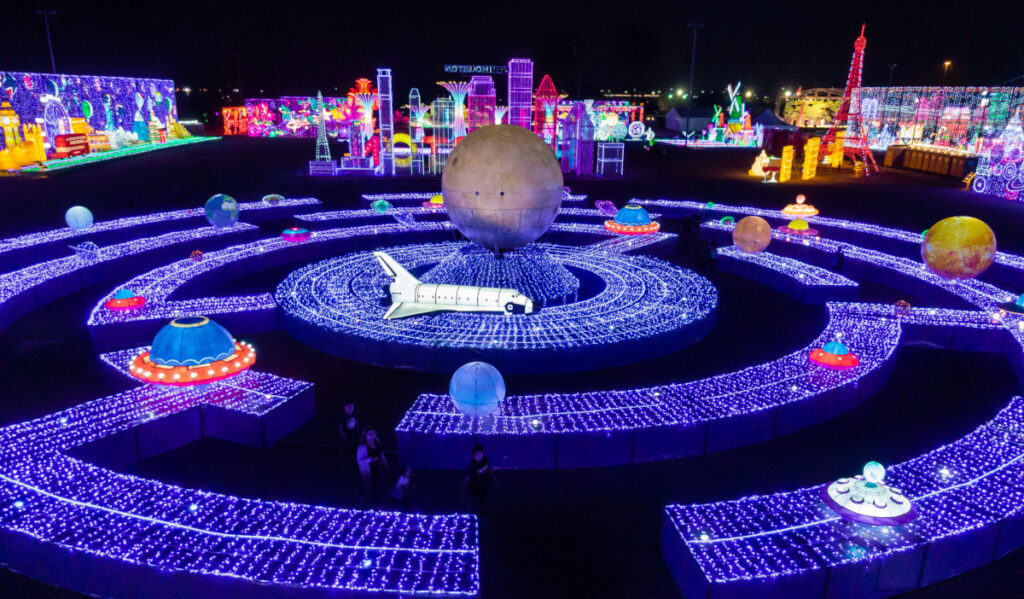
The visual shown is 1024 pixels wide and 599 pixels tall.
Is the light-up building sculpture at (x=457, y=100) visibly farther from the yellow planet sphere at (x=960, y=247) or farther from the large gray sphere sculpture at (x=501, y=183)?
the yellow planet sphere at (x=960, y=247)

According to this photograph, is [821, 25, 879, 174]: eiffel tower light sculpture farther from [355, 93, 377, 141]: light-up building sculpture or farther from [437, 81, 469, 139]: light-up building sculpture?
[355, 93, 377, 141]: light-up building sculpture

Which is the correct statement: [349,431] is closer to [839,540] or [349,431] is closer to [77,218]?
[839,540]

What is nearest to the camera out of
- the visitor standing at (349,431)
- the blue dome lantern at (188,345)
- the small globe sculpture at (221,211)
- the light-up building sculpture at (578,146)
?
the visitor standing at (349,431)

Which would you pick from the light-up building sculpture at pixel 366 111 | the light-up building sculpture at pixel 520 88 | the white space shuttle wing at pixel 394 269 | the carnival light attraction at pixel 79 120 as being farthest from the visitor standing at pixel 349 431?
the light-up building sculpture at pixel 366 111

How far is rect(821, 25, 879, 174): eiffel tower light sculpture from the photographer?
2517 inches

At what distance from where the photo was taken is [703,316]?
21.1 metres

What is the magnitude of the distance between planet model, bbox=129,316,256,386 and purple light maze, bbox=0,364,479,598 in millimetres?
2139

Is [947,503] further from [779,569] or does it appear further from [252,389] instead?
[252,389]

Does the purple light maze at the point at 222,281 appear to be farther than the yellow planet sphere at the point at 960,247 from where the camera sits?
No

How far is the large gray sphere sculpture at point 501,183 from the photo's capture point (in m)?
20.0

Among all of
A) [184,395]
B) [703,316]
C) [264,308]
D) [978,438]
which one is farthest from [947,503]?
[264,308]

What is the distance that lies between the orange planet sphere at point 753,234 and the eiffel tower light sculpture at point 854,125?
42.8 meters

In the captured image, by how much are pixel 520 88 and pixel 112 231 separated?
90.1 ft

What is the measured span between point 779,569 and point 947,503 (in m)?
3.79
